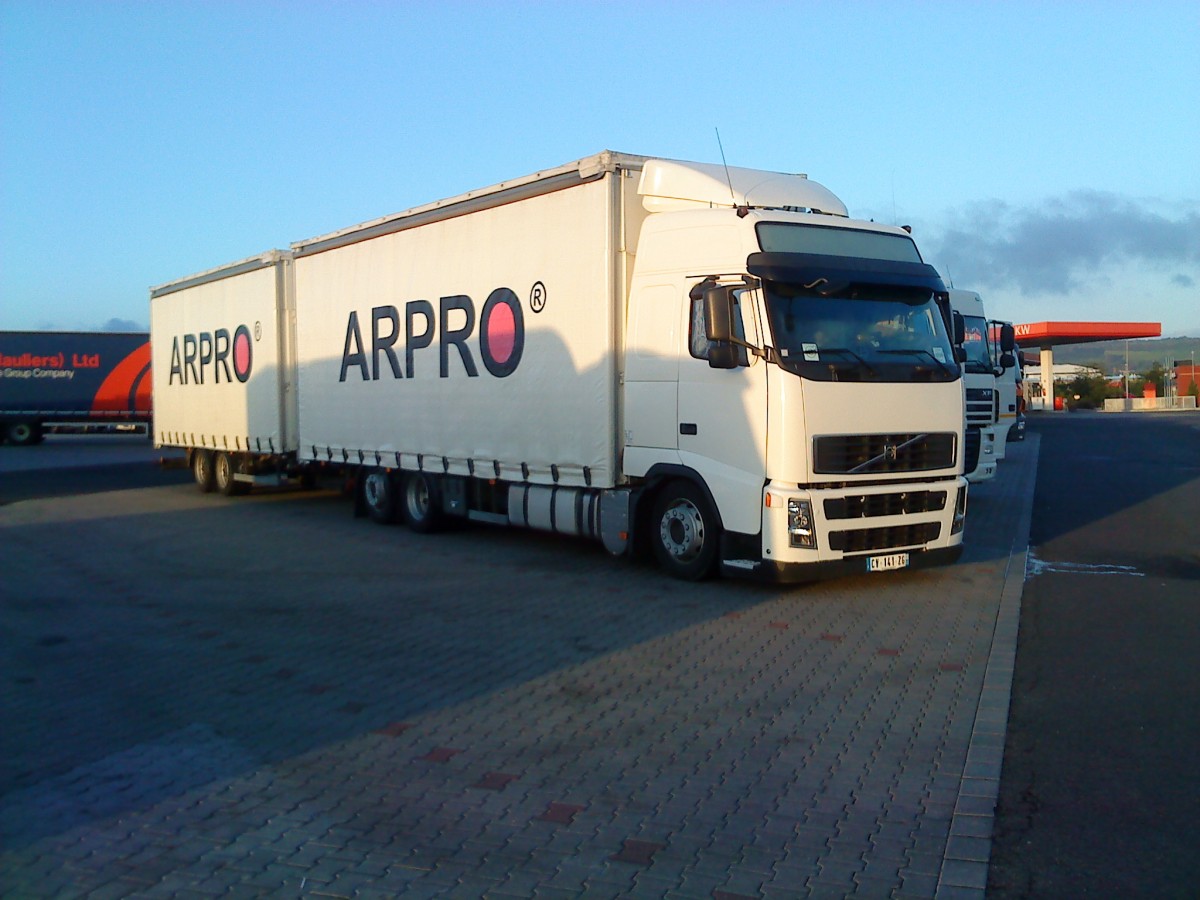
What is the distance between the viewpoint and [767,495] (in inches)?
384

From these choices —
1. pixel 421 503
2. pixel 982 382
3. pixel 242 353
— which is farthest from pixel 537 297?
pixel 982 382

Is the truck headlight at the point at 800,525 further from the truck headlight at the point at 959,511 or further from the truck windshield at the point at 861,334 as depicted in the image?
the truck headlight at the point at 959,511

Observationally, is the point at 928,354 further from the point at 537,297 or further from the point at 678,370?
the point at 537,297

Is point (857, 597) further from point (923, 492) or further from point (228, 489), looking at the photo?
point (228, 489)

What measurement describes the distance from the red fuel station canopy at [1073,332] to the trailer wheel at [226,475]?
4964 centimetres

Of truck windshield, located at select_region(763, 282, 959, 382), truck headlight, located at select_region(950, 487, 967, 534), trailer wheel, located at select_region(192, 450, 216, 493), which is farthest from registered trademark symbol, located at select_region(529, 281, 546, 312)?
trailer wheel, located at select_region(192, 450, 216, 493)

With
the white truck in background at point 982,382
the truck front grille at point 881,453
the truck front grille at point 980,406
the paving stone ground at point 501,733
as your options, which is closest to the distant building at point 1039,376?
the white truck in background at point 982,382

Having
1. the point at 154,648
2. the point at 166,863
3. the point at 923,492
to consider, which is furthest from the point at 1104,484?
the point at 166,863

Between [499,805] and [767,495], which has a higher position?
[767,495]

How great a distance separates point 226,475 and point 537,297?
1065cm

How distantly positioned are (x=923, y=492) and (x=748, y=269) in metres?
2.62

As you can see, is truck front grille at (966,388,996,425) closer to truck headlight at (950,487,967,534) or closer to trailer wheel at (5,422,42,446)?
truck headlight at (950,487,967,534)

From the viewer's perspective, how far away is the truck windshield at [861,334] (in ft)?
31.9

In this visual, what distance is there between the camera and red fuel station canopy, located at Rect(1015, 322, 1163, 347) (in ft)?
206
